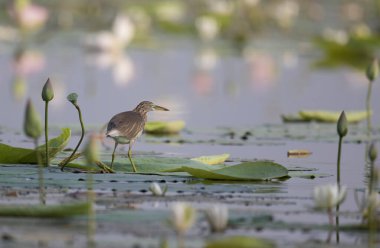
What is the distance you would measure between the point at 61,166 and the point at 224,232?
1.55 m

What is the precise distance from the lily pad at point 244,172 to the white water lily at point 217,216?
1.19 meters

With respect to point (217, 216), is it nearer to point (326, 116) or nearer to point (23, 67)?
point (326, 116)

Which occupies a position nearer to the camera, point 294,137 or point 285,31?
point 294,137

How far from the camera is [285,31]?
1777 centimetres

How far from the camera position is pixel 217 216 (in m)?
3.82

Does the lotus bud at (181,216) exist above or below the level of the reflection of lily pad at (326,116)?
below

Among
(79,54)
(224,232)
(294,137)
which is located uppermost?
(79,54)

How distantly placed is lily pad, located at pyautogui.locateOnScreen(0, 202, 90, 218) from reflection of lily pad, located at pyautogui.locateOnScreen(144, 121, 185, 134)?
10.4ft

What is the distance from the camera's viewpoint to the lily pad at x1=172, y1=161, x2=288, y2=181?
5.09 metres

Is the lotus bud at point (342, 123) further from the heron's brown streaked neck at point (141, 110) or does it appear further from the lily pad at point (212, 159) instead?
the heron's brown streaked neck at point (141, 110)

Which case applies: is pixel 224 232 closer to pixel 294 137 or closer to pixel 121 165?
pixel 121 165

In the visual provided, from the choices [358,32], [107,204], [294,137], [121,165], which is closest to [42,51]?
[358,32]

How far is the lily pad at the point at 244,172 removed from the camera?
509 cm

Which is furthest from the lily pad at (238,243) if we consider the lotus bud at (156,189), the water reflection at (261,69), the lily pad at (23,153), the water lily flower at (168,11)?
the water lily flower at (168,11)
